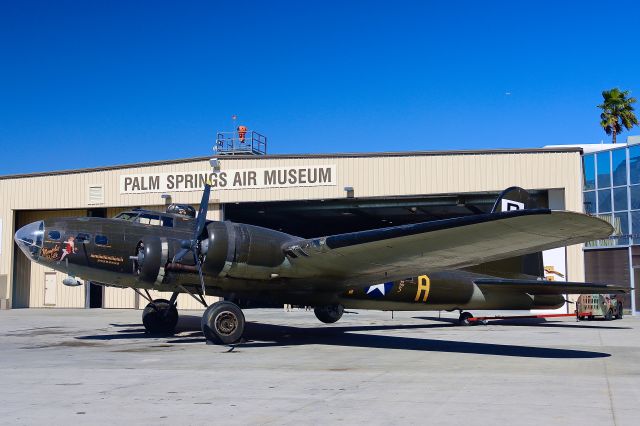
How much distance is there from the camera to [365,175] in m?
33.7

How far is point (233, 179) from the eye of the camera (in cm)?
3597

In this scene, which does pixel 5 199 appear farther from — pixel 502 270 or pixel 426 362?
pixel 426 362

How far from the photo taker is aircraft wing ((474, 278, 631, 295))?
61.4 ft

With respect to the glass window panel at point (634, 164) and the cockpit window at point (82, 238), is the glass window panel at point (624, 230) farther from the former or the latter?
the cockpit window at point (82, 238)

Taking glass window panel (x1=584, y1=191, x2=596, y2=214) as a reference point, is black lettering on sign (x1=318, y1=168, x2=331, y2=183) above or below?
above

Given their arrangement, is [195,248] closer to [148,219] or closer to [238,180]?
[148,219]

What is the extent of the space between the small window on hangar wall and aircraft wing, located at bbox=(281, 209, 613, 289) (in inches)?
1004

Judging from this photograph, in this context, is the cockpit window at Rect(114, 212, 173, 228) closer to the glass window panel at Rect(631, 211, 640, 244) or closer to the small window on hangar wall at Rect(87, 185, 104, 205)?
the small window on hangar wall at Rect(87, 185, 104, 205)

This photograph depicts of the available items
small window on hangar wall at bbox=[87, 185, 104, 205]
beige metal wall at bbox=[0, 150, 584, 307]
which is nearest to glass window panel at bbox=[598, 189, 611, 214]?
beige metal wall at bbox=[0, 150, 584, 307]

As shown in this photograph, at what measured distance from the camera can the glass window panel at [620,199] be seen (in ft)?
113

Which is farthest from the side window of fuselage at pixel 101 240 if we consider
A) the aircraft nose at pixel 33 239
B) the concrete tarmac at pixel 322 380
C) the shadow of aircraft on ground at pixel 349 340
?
the shadow of aircraft on ground at pixel 349 340

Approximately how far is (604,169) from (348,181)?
612 inches

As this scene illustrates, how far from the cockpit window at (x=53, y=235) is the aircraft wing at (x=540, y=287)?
1258 cm

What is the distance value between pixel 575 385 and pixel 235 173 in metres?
28.5
